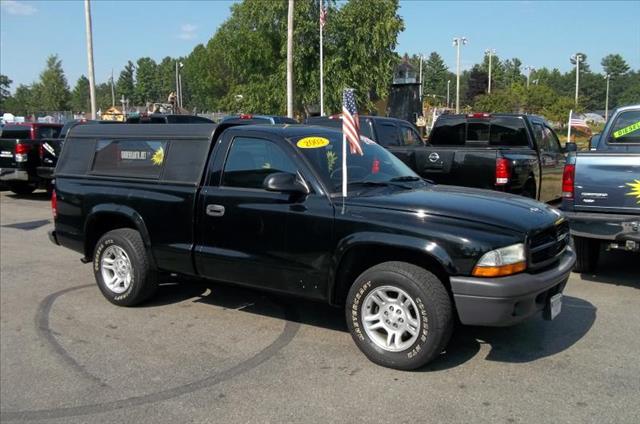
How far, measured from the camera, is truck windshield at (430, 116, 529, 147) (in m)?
10.3

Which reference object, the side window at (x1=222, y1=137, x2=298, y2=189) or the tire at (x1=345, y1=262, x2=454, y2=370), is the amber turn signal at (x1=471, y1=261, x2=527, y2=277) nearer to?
the tire at (x1=345, y1=262, x2=454, y2=370)

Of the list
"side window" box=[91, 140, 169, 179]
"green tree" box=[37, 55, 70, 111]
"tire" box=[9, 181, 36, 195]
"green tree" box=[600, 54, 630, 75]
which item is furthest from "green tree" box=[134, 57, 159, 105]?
"side window" box=[91, 140, 169, 179]

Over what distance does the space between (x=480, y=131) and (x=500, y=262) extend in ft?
24.0

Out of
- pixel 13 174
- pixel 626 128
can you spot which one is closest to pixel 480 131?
pixel 626 128

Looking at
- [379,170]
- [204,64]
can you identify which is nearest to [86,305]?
[379,170]

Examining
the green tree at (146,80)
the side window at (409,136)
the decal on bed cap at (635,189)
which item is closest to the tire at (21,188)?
the side window at (409,136)

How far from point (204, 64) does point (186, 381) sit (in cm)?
8654

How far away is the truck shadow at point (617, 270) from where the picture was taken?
6727mm

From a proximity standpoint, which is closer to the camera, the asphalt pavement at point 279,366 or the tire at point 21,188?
the asphalt pavement at point 279,366

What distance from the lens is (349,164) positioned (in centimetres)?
506

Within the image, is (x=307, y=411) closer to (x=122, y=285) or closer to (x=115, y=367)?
(x=115, y=367)

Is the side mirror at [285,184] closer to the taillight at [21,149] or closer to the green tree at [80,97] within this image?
the taillight at [21,149]

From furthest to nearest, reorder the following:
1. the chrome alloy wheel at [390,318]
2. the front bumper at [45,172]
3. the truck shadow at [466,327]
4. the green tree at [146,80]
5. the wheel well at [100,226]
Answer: the green tree at [146,80] < the front bumper at [45,172] < the wheel well at [100,226] < the truck shadow at [466,327] < the chrome alloy wheel at [390,318]

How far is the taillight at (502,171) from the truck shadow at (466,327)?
284 cm
